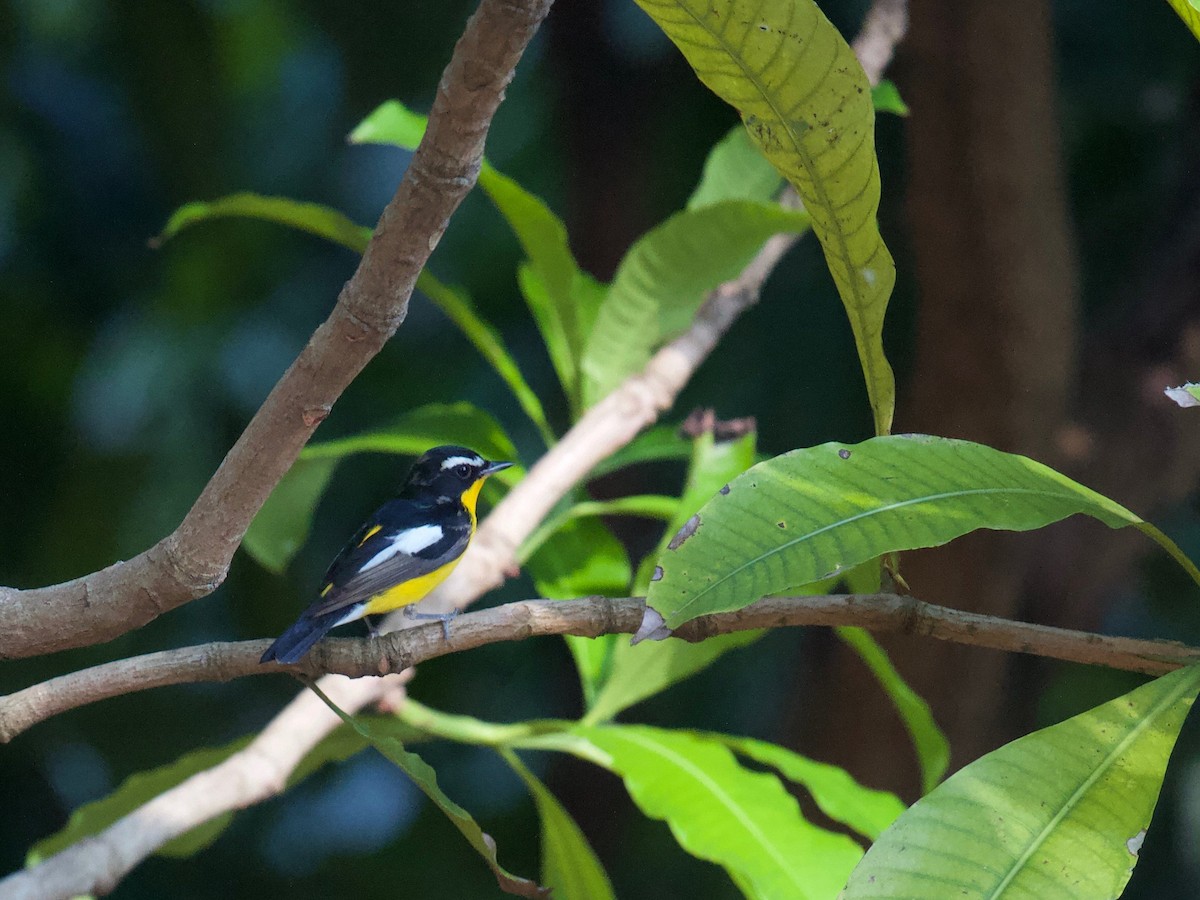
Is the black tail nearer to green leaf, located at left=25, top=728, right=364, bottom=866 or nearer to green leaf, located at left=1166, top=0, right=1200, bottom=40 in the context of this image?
green leaf, located at left=25, top=728, right=364, bottom=866

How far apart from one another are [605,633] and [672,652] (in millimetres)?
536

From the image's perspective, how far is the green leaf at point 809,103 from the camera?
515 millimetres

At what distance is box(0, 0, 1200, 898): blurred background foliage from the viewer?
159 centimetres

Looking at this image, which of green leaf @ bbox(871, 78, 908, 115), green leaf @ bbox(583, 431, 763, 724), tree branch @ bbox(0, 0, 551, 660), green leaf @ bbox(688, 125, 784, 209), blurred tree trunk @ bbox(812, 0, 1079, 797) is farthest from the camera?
blurred tree trunk @ bbox(812, 0, 1079, 797)

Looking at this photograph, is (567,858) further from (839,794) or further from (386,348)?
(386,348)

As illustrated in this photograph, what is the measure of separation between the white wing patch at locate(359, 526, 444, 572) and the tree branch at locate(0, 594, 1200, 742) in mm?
256

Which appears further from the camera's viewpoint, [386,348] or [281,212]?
[386,348]

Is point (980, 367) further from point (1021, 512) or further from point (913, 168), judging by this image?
point (1021, 512)

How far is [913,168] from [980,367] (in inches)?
11.7

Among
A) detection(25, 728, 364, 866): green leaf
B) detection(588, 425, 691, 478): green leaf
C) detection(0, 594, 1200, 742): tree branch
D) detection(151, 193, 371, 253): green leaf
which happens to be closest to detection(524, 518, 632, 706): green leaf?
detection(588, 425, 691, 478): green leaf

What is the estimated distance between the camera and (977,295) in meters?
1.56

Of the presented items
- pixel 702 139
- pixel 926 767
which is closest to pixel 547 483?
pixel 926 767

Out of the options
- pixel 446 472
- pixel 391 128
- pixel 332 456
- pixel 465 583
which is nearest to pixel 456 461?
pixel 446 472

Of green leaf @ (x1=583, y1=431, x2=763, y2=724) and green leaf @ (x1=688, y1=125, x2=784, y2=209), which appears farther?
green leaf @ (x1=688, y1=125, x2=784, y2=209)
